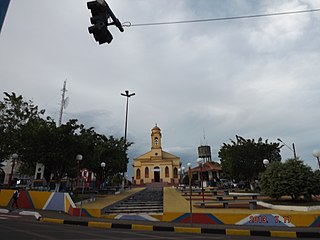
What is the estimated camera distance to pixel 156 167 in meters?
57.0

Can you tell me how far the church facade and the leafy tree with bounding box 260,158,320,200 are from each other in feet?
133

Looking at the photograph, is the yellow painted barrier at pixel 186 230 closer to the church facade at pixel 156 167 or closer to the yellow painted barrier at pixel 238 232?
the yellow painted barrier at pixel 238 232

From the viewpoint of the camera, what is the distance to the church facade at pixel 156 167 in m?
56.2

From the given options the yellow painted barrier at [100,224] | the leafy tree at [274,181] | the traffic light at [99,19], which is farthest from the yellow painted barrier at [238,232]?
the traffic light at [99,19]

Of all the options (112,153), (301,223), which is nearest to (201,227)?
(301,223)

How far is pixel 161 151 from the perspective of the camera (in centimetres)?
5909

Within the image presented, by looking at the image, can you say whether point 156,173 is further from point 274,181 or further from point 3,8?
point 3,8

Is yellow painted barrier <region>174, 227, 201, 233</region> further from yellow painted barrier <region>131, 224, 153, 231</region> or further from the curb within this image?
yellow painted barrier <region>131, 224, 153, 231</region>

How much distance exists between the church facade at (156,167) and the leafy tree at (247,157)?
2586 cm

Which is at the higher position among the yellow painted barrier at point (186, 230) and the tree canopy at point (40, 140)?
the tree canopy at point (40, 140)

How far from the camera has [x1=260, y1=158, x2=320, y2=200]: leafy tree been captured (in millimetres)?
14125

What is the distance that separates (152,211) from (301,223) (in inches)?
310

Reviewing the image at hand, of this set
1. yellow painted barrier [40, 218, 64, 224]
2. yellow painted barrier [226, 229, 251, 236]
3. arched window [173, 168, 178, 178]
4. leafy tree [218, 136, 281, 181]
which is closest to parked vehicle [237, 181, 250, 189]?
leafy tree [218, 136, 281, 181]

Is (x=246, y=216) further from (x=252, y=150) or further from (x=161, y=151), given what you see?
(x=161, y=151)
